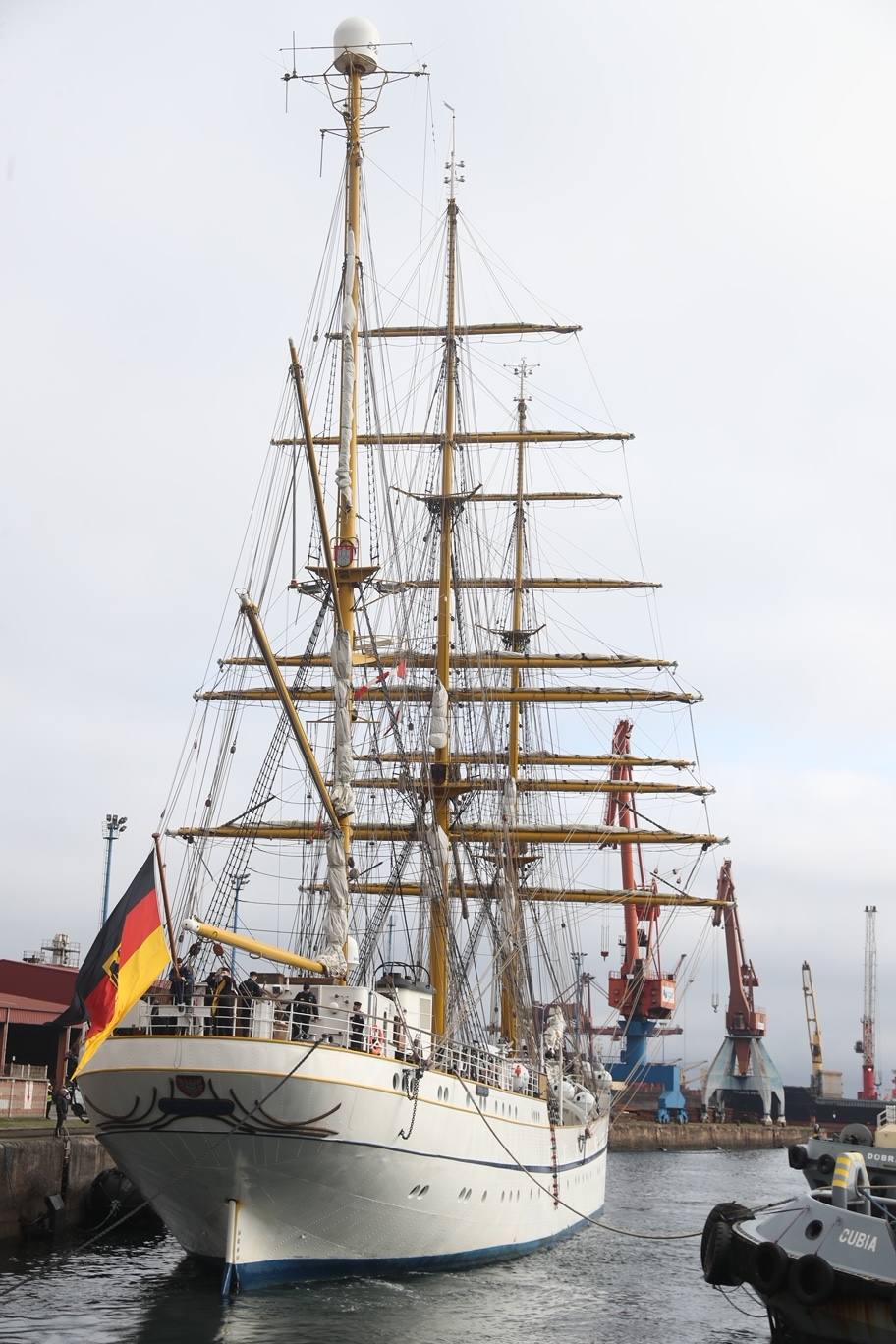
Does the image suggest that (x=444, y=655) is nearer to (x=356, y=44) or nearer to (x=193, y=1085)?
(x=356, y=44)

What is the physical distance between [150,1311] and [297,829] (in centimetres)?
3460

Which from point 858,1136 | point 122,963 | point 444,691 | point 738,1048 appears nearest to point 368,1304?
point 122,963

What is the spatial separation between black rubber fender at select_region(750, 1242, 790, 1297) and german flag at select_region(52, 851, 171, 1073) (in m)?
10.6

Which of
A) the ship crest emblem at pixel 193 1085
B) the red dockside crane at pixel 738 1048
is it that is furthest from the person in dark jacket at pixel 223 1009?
the red dockside crane at pixel 738 1048

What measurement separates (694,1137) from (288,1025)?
82.8 m

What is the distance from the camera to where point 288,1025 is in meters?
25.5

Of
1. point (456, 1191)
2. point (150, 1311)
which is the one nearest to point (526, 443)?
point (456, 1191)

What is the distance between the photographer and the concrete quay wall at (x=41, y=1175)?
2900cm

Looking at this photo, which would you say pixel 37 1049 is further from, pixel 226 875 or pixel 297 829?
pixel 226 875

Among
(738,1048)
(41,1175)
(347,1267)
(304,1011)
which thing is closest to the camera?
(347,1267)

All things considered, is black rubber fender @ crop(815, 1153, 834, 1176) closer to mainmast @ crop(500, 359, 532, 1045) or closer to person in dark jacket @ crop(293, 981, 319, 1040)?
person in dark jacket @ crop(293, 981, 319, 1040)

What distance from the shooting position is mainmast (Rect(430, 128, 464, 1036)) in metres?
→ 42.7

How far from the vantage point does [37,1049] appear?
4872cm

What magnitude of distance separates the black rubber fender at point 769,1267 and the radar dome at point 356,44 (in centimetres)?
2917
